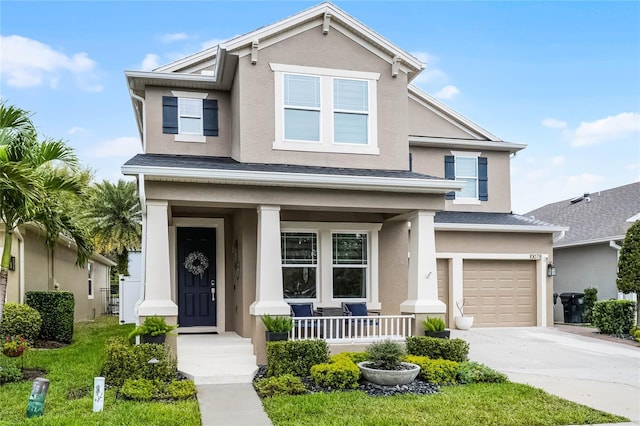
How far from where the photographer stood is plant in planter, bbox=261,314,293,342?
9133mm

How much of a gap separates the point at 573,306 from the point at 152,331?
14.7m

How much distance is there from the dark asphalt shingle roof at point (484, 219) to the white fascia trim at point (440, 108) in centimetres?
240

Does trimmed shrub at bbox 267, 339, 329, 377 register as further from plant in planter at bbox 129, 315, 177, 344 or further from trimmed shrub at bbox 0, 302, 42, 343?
trimmed shrub at bbox 0, 302, 42, 343

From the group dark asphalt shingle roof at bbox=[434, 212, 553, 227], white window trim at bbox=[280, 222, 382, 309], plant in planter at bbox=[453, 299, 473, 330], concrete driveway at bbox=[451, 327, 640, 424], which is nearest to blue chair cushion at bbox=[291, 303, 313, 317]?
white window trim at bbox=[280, 222, 382, 309]

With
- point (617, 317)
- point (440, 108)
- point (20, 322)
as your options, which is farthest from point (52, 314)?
point (617, 317)

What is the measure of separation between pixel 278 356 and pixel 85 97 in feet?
64.9

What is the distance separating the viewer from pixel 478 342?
41.4ft

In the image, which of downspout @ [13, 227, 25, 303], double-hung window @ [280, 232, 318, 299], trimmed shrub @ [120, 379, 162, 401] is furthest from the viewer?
downspout @ [13, 227, 25, 303]

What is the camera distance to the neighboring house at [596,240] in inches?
690

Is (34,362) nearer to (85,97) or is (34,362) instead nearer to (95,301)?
(95,301)

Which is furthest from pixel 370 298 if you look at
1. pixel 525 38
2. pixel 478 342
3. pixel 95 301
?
pixel 95 301

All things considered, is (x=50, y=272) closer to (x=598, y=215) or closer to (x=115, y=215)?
(x=115, y=215)

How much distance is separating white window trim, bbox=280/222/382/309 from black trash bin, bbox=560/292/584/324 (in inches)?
364

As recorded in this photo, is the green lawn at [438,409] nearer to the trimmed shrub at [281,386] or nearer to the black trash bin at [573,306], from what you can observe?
the trimmed shrub at [281,386]
